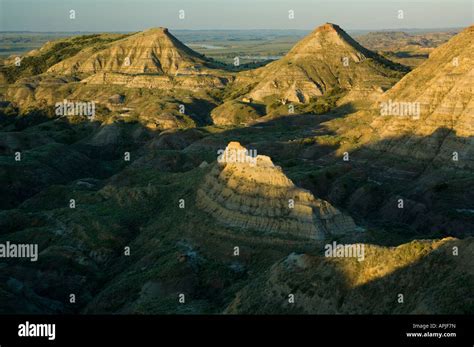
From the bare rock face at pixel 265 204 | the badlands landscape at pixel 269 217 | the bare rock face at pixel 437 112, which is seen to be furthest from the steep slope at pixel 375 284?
the bare rock face at pixel 437 112

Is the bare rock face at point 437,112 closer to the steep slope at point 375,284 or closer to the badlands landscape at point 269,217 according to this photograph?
the badlands landscape at point 269,217

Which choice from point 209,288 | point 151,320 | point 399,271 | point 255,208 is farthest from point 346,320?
point 255,208

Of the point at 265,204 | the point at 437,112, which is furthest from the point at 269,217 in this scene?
the point at 437,112

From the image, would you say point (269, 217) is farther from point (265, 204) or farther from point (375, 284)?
point (375, 284)

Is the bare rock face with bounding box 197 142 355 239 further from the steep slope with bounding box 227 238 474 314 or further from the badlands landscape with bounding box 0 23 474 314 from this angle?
the steep slope with bounding box 227 238 474 314

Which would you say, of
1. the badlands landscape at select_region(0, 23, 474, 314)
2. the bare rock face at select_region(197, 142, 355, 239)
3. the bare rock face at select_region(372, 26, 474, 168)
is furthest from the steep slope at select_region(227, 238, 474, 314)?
the bare rock face at select_region(372, 26, 474, 168)
